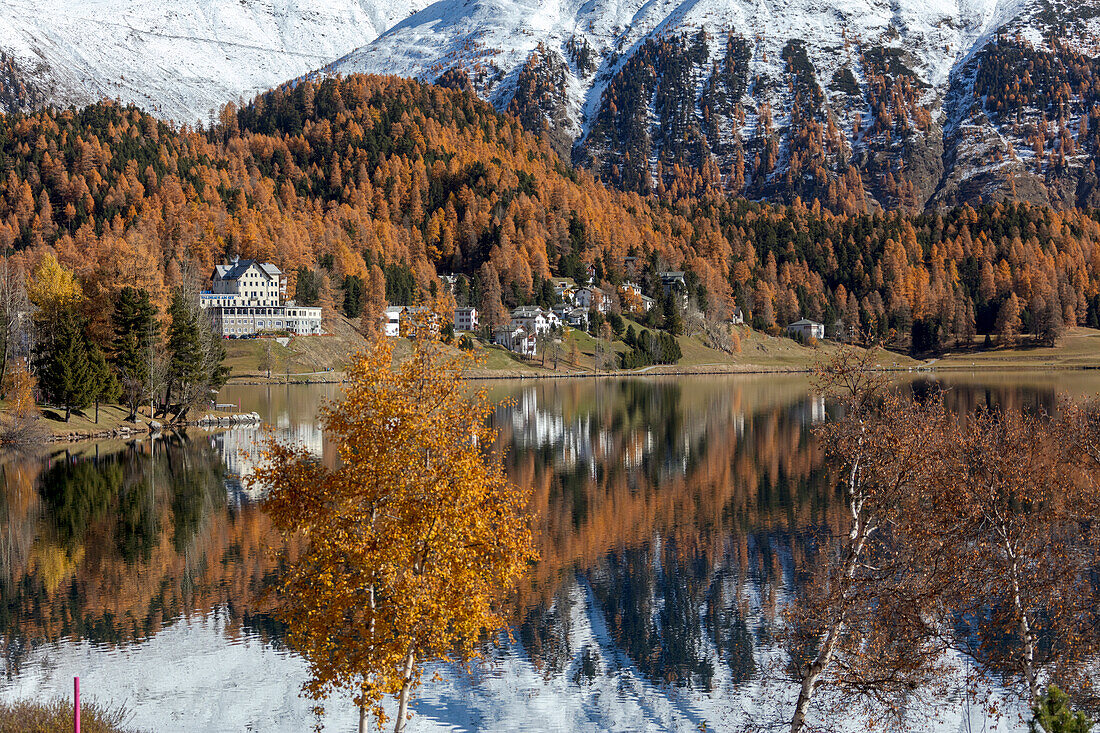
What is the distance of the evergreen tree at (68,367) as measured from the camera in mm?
83062

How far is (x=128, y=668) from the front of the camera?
3083 centimetres

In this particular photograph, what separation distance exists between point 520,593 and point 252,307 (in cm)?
16106

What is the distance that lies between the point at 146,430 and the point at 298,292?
106m

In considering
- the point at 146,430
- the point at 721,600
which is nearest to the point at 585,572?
the point at 721,600

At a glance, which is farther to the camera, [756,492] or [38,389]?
[38,389]

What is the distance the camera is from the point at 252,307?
619 feet

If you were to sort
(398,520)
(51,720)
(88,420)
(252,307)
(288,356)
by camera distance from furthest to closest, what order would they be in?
1. (252,307)
2. (288,356)
3. (88,420)
4. (51,720)
5. (398,520)

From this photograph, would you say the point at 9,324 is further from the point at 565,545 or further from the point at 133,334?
the point at 565,545

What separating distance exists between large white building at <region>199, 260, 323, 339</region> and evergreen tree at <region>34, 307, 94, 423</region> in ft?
317

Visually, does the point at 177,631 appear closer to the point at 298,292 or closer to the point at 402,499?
the point at 402,499

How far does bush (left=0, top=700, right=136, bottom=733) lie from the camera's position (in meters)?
20.4

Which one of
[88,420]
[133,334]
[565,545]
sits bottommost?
[565,545]

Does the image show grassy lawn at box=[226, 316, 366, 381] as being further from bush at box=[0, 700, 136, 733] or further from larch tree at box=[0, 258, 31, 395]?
bush at box=[0, 700, 136, 733]

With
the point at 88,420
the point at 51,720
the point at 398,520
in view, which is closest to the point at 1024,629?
the point at 398,520
